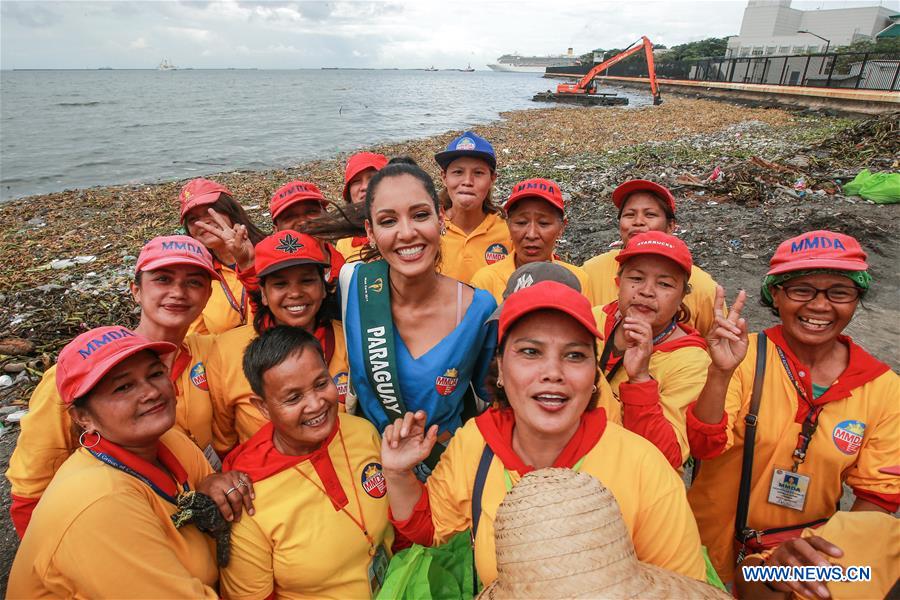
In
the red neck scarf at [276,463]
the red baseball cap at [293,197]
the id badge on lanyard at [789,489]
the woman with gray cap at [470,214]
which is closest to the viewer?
the red neck scarf at [276,463]

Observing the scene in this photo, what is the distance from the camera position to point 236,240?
346cm

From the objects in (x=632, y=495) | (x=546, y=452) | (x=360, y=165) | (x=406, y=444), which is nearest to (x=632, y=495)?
(x=632, y=495)

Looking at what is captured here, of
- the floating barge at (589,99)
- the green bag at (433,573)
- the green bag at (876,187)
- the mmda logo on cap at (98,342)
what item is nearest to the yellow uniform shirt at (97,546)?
the mmda logo on cap at (98,342)

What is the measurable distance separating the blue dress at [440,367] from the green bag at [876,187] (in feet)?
33.4

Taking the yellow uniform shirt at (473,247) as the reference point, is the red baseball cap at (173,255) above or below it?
above

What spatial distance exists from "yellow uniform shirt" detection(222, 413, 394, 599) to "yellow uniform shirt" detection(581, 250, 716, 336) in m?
2.33

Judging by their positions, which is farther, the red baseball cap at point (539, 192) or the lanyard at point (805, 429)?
the red baseball cap at point (539, 192)

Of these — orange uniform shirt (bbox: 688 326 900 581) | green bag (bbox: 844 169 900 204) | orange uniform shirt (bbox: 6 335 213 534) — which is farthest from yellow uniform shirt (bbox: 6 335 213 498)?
green bag (bbox: 844 169 900 204)

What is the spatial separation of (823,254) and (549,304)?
1.52m

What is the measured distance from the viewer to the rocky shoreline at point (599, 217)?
600 cm

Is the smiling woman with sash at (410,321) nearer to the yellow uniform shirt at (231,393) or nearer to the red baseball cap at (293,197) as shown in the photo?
the yellow uniform shirt at (231,393)

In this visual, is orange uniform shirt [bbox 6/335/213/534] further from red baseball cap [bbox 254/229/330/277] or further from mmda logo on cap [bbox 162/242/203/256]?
red baseball cap [bbox 254/229/330/277]

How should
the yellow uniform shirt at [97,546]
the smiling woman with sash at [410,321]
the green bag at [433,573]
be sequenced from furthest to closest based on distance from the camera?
1. the smiling woman with sash at [410,321]
2. the green bag at [433,573]
3. the yellow uniform shirt at [97,546]

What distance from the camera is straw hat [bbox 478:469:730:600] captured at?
1.14 m
